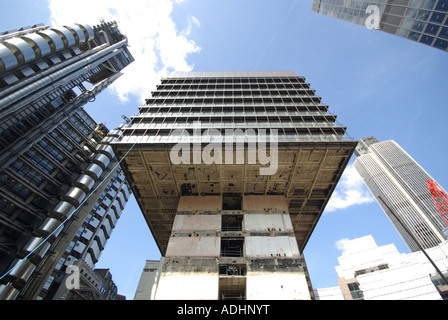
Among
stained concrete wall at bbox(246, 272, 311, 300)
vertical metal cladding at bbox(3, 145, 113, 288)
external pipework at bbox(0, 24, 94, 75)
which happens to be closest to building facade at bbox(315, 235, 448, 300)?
stained concrete wall at bbox(246, 272, 311, 300)

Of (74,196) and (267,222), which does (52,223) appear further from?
(267,222)

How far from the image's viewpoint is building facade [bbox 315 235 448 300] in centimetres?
5100

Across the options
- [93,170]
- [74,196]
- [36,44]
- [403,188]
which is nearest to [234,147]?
[74,196]

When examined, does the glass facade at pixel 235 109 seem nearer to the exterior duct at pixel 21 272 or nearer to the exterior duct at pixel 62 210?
the exterior duct at pixel 62 210

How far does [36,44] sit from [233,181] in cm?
3476

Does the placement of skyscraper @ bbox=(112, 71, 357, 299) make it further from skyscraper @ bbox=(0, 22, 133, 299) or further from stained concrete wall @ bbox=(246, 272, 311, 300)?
skyscraper @ bbox=(0, 22, 133, 299)

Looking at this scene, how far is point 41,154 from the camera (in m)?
33.0

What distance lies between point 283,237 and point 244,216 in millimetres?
4804

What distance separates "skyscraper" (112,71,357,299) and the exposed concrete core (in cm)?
9

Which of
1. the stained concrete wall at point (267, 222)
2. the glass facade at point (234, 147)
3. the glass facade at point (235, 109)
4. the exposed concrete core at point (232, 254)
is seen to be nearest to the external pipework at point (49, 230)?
the glass facade at point (234, 147)

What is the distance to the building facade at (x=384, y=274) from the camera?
167 feet

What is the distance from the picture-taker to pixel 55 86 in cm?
3481
